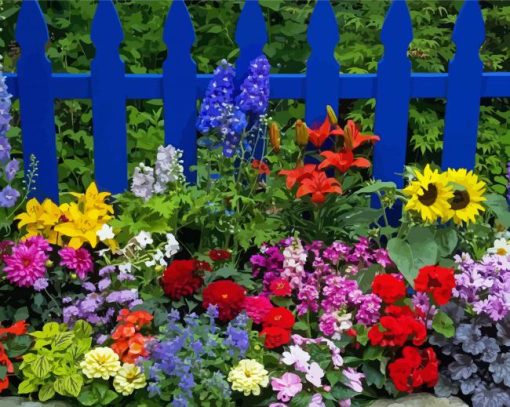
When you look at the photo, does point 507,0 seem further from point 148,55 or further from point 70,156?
point 70,156

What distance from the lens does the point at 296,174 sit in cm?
362

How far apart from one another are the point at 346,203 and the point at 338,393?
0.96 metres

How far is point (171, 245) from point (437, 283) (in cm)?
95

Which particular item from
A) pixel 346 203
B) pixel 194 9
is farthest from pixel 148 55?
pixel 346 203

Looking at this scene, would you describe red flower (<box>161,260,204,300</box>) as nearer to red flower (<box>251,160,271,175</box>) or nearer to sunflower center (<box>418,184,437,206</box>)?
red flower (<box>251,160,271,175</box>)

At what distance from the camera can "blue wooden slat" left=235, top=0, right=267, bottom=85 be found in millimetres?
3871

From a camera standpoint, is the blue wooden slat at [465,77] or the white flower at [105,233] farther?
the blue wooden slat at [465,77]

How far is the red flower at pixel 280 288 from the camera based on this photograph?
3391 millimetres

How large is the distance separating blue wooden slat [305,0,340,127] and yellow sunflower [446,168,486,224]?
25.4 inches

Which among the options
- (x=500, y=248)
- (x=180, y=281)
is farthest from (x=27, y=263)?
(x=500, y=248)

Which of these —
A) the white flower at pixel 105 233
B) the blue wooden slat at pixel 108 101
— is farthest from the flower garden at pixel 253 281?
the blue wooden slat at pixel 108 101

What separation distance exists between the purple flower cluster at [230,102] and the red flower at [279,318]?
751mm

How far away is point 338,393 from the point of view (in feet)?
10.2

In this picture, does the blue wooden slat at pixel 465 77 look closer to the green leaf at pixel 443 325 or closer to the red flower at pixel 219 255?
the green leaf at pixel 443 325
